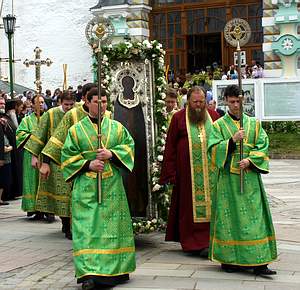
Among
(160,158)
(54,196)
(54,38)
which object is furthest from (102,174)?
(54,38)

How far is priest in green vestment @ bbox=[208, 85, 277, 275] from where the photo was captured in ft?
23.2

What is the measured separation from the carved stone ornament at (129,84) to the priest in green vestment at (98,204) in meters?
1.70

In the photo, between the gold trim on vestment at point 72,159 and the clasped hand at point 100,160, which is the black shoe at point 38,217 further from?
the clasped hand at point 100,160

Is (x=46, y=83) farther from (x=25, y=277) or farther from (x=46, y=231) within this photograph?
(x=25, y=277)

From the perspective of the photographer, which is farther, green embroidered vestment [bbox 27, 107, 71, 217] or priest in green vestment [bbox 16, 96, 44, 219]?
priest in green vestment [bbox 16, 96, 44, 219]

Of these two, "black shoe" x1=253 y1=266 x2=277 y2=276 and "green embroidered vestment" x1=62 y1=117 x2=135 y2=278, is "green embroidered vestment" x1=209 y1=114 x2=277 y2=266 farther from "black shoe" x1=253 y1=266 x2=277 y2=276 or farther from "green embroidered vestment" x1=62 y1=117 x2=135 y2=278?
"green embroidered vestment" x1=62 y1=117 x2=135 y2=278

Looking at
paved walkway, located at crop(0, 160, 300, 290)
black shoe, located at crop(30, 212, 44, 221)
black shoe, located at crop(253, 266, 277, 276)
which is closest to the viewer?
paved walkway, located at crop(0, 160, 300, 290)

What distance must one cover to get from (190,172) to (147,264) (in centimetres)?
121

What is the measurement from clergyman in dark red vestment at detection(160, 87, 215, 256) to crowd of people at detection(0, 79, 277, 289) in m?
0.01

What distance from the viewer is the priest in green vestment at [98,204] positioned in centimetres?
662

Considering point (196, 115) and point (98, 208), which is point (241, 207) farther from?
point (196, 115)

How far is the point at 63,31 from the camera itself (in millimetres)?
31000

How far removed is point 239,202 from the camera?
7.12 metres

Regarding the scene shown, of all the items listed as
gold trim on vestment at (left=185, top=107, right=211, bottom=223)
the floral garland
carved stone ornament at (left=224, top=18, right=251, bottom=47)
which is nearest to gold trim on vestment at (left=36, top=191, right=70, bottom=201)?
the floral garland
